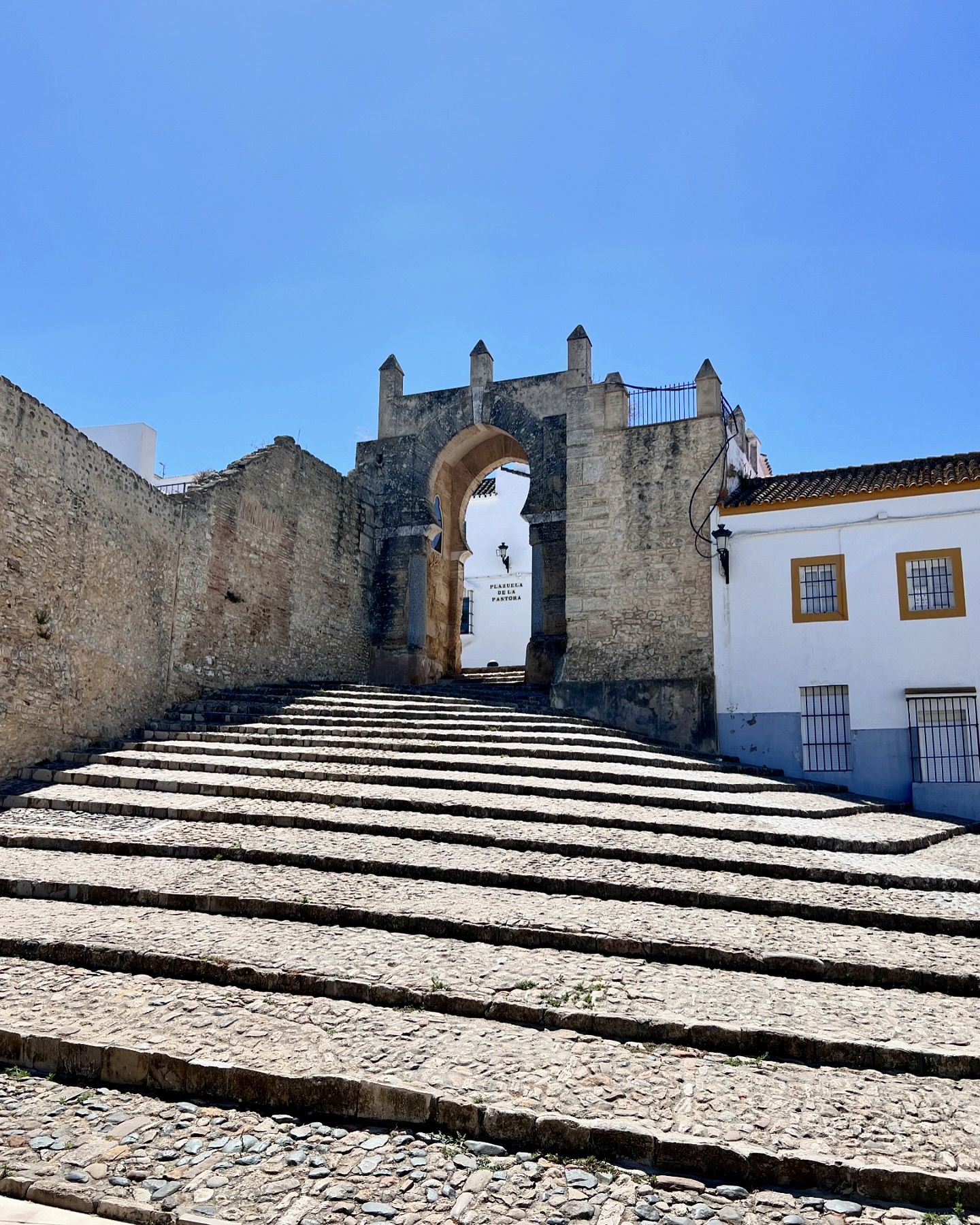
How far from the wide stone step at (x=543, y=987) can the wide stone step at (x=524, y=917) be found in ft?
0.35

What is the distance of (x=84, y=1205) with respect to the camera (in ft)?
11.1

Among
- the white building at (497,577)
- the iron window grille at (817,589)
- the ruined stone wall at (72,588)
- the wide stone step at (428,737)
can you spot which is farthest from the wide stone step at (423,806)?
the white building at (497,577)

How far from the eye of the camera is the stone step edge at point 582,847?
6812mm

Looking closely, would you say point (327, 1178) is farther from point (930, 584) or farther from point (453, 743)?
point (930, 584)

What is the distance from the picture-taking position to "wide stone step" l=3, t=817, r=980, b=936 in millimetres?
6141

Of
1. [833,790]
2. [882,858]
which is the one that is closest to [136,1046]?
[882,858]

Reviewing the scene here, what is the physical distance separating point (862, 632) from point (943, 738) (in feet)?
5.46

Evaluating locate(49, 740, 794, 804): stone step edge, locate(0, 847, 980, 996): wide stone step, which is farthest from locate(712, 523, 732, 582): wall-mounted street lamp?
locate(0, 847, 980, 996): wide stone step

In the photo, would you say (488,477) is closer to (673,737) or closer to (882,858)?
(673,737)

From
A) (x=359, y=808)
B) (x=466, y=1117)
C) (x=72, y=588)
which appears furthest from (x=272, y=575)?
(x=466, y=1117)

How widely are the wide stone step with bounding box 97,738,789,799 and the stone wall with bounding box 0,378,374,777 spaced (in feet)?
2.50

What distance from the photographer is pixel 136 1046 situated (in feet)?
14.1

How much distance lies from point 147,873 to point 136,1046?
2501 millimetres

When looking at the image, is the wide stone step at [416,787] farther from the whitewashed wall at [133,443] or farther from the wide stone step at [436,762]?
the whitewashed wall at [133,443]
